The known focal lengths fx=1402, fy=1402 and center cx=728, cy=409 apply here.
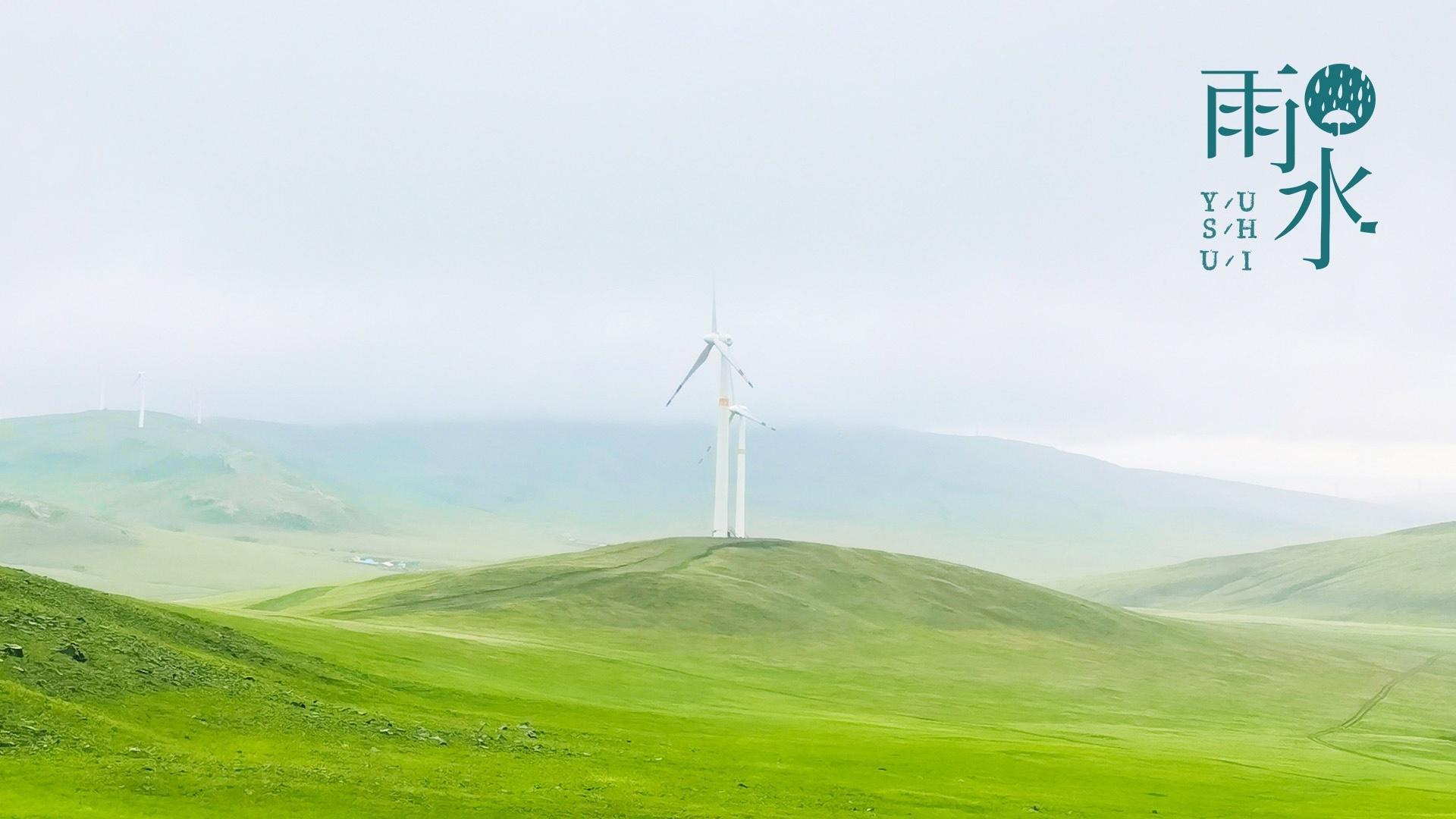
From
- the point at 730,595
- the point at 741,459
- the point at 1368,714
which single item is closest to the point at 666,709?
the point at 730,595

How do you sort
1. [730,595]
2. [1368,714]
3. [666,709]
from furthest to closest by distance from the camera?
1. [730,595]
2. [1368,714]
3. [666,709]

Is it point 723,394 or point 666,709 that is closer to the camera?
point 666,709

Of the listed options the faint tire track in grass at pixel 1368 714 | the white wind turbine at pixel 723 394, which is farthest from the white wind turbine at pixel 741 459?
the faint tire track in grass at pixel 1368 714

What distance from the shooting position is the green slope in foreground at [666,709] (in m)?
41.7

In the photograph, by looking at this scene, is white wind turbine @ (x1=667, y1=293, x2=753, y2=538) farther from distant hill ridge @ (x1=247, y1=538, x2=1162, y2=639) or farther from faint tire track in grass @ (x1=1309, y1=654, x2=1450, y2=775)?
faint tire track in grass @ (x1=1309, y1=654, x2=1450, y2=775)

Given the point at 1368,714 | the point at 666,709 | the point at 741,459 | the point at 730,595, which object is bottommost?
the point at 1368,714

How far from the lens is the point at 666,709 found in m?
77.2

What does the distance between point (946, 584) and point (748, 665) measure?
59314mm

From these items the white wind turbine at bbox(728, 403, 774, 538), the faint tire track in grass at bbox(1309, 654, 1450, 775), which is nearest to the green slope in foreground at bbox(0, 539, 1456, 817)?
the faint tire track in grass at bbox(1309, 654, 1450, 775)

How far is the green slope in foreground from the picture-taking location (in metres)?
41.7

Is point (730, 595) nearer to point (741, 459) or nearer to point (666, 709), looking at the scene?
point (741, 459)

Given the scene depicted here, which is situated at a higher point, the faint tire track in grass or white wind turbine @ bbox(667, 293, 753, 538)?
white wind turbine @ bbox(667, 293, 753, 538)

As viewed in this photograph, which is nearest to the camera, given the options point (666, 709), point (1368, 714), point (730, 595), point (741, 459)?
point (666, 709)

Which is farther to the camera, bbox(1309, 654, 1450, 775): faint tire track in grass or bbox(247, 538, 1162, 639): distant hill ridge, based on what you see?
bbox(247, 538, 1162, 639): distant hill ridge
